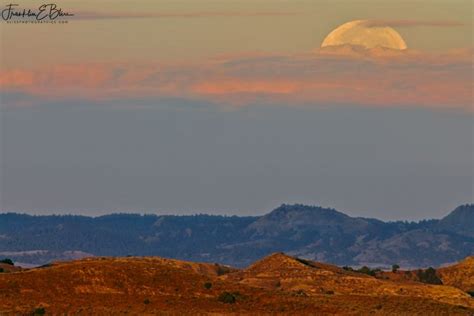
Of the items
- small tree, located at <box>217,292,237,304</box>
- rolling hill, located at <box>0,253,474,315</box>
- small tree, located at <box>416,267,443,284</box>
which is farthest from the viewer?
small tree, located at <box>416,267,443,284</box>

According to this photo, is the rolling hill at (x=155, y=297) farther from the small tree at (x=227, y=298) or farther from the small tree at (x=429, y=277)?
the small tree at (x=429, y=277)

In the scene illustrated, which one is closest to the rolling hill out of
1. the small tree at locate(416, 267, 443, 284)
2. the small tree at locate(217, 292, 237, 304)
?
the small tree at locate(217, 292, 237, 304)

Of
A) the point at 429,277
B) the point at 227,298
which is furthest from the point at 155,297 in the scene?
the point at 429,277

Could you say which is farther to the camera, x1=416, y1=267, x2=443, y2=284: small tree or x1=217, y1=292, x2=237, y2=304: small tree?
x1=416, y1=267, x2=443, y2=284: small tree

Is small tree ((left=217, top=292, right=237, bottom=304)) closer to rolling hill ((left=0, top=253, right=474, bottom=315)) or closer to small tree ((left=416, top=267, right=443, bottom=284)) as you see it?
rolling hill ((left=0, top=253, right=474, bottom=315))

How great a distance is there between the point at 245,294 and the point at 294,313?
8.37 metres

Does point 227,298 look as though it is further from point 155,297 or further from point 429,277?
point 429,277

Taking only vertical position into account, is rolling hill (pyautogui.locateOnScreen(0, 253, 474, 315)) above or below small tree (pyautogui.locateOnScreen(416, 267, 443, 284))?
below

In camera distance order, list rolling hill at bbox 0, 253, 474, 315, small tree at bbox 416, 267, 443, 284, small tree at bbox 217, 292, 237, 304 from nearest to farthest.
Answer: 1. rolling hill at bbox 0, 253, 474, 315
2. small tree at bbox 217, 292, 237, 304
3. small tree at bbox 416, 267, 443, 284

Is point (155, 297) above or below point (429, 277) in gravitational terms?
below

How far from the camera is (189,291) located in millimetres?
118062

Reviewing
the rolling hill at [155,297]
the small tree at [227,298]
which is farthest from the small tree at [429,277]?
the small tree at [227,298]

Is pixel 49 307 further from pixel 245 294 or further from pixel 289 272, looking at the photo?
pixel 289 272

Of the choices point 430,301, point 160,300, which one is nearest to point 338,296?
point 430,301
